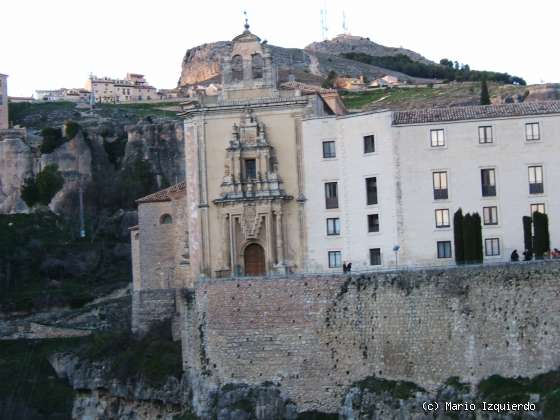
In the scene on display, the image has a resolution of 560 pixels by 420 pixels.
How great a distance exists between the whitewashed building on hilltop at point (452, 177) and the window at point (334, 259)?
164cm

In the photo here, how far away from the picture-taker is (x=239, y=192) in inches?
2852

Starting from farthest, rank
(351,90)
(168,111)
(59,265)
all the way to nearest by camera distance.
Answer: (351,90) → (168,111) → (59,265)

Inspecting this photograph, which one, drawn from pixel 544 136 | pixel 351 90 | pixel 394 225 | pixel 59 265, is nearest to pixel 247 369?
pixel 394 225

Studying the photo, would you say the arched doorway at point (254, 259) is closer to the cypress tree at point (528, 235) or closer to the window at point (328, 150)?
the window at point (328, 150)

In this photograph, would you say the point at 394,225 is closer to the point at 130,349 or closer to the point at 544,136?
the point at 544,136

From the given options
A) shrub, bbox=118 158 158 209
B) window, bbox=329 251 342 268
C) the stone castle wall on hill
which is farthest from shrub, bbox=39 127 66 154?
window, bbox=329 251 342 268

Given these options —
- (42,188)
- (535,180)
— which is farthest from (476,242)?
(42,188)

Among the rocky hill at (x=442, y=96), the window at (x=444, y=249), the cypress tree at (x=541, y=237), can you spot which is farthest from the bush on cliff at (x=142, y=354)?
the rocky hill at (x=442, y=96)

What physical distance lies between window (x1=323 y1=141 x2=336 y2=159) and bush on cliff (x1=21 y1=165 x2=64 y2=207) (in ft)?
174

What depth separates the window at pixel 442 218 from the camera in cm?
6806

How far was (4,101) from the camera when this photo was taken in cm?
14450

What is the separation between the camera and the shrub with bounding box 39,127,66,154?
125 m

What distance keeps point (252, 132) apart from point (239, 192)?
306 cm

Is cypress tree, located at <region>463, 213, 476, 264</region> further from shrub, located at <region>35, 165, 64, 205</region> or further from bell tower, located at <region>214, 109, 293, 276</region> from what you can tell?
shrub, located at <region>35, 165, 64, 205</region>
